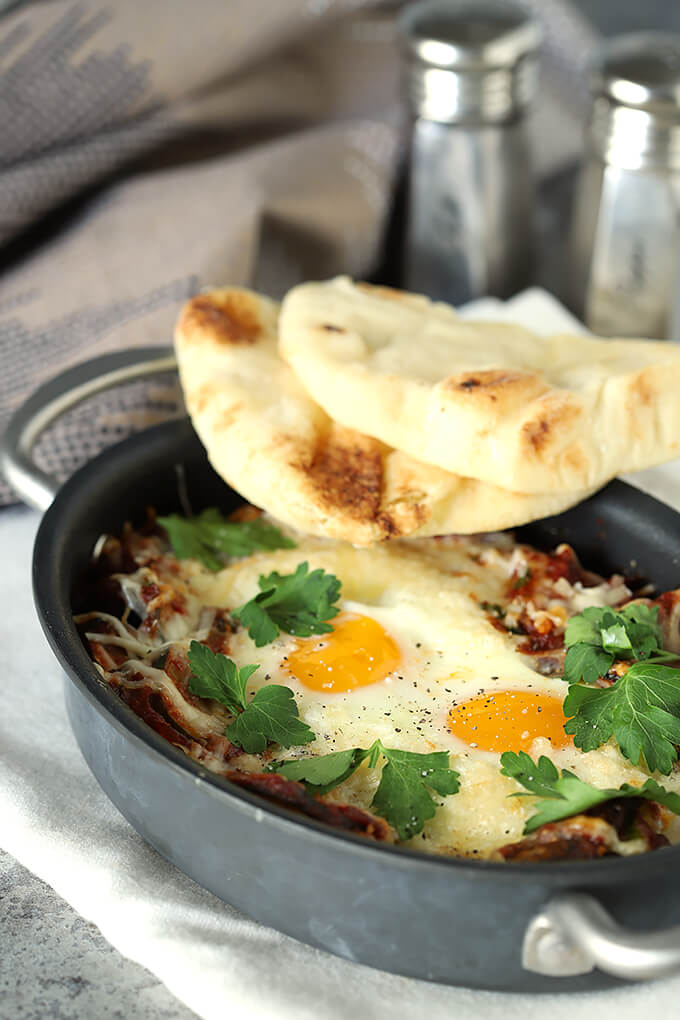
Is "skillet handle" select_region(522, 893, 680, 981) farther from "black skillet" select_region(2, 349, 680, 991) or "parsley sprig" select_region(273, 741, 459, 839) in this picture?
"parsley sprig" select_region(273, 741, 459, 839)

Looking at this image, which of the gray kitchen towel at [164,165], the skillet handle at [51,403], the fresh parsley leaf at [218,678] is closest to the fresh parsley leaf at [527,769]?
the fresh parsley leaf at [218,678]

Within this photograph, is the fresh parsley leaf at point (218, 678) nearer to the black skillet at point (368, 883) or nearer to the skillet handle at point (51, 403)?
the black skillet at point (368, 883)

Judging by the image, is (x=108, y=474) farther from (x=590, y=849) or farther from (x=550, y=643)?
(x=590, y=849)

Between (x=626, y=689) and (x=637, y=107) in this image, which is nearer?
(x=626, y=689)

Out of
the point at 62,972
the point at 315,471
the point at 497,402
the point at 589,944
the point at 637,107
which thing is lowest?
the point at 62,972

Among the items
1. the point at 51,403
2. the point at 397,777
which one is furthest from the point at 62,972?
the point at 51,403

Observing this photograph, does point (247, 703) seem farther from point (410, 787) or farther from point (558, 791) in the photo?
point (558, 791)

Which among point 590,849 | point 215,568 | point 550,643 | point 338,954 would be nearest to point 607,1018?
point 590,849
